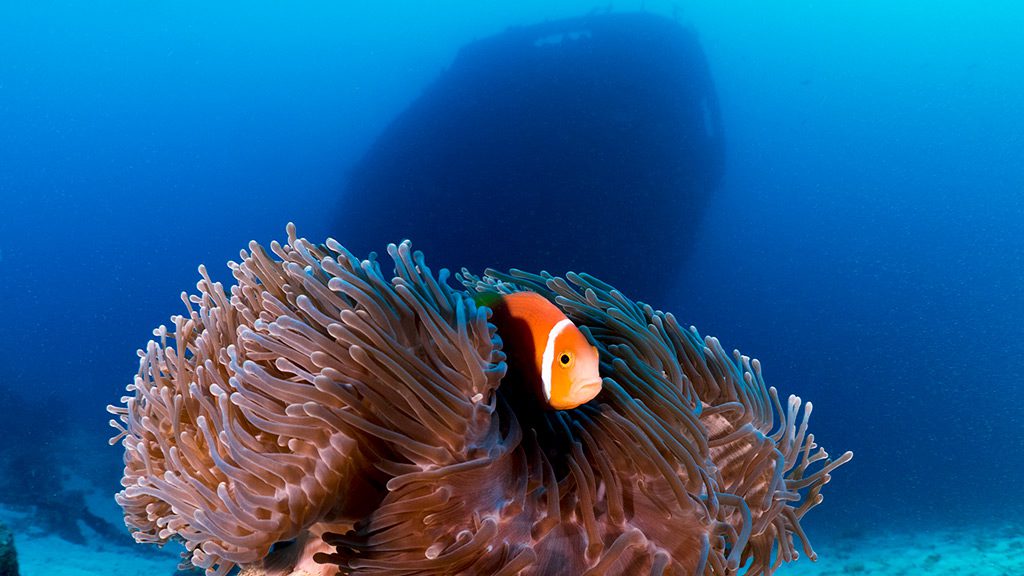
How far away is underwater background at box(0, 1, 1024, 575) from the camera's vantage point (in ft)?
89.4

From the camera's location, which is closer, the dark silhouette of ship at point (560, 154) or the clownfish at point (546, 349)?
the clownfish at point (546, 349)

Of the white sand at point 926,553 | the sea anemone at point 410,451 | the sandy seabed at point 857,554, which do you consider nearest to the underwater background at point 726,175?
the white sand at point 926,553

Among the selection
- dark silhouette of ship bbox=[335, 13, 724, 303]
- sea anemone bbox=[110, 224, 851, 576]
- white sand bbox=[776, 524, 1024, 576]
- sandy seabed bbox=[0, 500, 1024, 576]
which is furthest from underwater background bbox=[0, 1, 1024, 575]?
sea anemone bbox=[110, 224, 851, 576]

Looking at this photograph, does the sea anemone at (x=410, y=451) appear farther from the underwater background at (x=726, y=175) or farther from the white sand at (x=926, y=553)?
the underwater background at (x=726, y=175)

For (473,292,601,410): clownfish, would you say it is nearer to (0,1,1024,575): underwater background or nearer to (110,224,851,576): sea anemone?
(110,224,851,576): sea anemone

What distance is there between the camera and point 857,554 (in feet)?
37.6

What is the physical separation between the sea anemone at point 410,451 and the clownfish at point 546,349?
8 cm

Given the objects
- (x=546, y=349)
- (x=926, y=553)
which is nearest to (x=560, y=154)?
(x=926, y=553)

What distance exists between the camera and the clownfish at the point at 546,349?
1.20 m

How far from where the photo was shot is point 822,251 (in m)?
30.7

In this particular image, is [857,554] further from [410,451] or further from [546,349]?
[410,451]

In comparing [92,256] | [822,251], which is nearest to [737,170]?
[822,251]

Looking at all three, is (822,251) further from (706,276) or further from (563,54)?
(563,54)

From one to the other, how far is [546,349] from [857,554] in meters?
13.1
